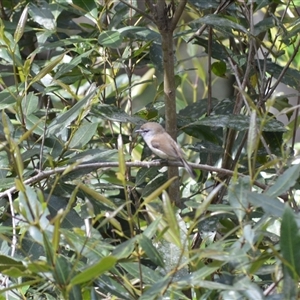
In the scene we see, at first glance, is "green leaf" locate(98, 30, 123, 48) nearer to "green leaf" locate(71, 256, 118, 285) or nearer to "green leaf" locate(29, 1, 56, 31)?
"green leaf" locate(29, 1, 56, 31)

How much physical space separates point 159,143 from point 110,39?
320mm

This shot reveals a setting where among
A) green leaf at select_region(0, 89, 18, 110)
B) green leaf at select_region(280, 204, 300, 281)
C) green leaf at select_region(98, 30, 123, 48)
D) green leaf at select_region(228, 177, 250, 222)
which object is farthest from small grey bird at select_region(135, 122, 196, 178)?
green leaf at select_region(280, 204, 300, 281)

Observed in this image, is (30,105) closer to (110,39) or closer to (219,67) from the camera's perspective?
(110,39)

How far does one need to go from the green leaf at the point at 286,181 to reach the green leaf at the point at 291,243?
9 cm

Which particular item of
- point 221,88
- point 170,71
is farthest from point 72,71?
point 221,88

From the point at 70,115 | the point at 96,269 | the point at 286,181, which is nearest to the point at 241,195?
the point at 286,181

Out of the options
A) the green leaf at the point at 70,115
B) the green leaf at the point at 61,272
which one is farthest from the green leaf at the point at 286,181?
the green leaf at the point at 70,115

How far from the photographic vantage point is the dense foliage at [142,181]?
792 mm

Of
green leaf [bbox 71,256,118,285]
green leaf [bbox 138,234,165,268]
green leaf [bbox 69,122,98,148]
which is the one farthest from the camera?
green leaf [bbox 69,122,98,148]

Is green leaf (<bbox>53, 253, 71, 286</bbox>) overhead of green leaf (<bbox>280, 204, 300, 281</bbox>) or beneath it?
beneath

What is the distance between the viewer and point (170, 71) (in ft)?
4.69

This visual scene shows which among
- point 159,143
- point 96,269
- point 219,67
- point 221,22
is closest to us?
point 96,269

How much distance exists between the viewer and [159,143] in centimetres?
171

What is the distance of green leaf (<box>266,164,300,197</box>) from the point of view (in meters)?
0.85
